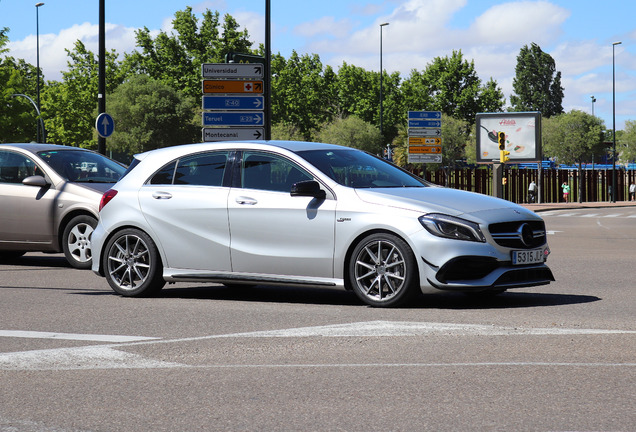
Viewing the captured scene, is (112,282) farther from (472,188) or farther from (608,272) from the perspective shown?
(472,188)

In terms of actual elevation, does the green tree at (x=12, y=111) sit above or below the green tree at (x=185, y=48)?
below

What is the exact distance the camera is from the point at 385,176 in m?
9.59

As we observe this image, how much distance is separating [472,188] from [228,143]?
1883 inches

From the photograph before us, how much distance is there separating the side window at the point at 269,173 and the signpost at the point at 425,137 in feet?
127

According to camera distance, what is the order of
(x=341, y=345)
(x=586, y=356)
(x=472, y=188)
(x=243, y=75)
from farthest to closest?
(x=472, y=188), (x=243, y=75), (x=341, y=345), (x=586, y=356)

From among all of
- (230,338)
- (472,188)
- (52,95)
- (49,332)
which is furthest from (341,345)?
(52,95)

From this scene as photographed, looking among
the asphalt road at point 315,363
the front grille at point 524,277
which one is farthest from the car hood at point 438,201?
the asphalt road at point 315,363

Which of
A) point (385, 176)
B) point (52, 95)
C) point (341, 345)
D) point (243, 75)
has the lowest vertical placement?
point (341, 345)

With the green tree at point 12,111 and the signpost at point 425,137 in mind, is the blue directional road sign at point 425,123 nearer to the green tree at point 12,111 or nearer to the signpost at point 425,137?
the signpost at point 425,137

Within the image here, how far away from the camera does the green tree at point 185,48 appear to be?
77.8 metres

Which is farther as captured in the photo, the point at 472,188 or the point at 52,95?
the point at 52,95

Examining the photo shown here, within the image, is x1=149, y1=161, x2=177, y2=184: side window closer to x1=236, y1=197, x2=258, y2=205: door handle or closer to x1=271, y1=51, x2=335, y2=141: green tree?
x1=236, y1=197, x2=258, y2=205: door handle

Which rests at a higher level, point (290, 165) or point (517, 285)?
point (290, 165)

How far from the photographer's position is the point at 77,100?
7488cm
